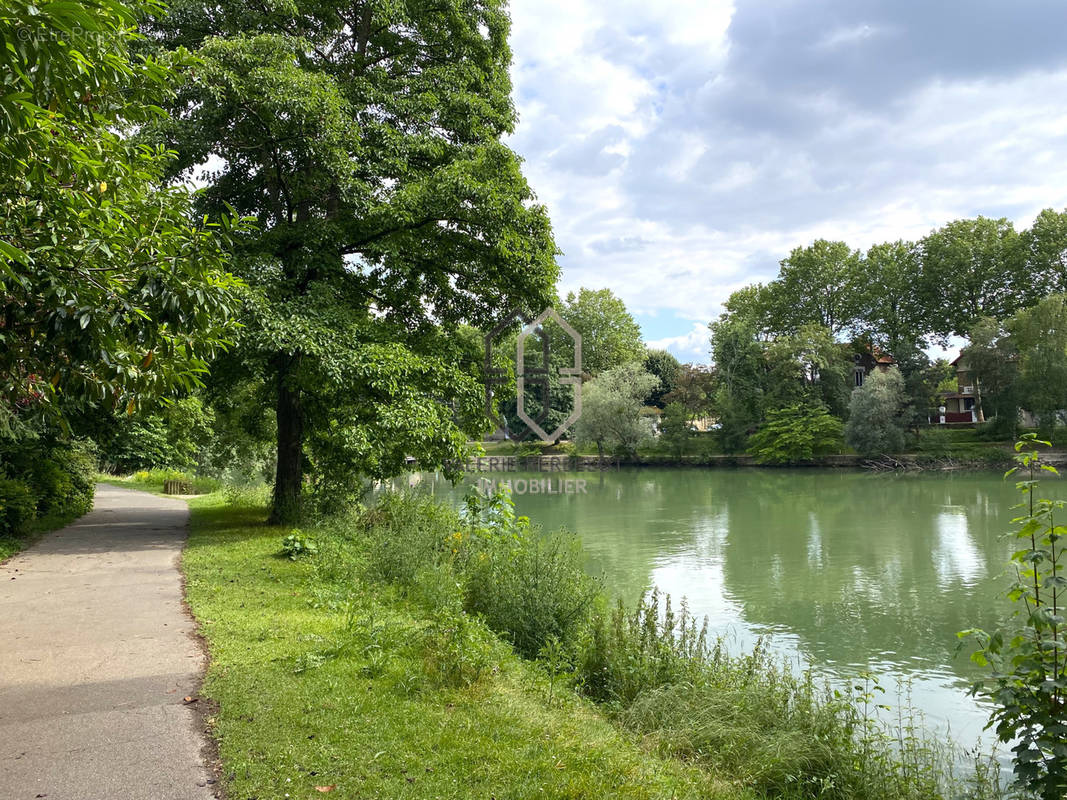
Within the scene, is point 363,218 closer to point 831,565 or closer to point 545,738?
point 545,738

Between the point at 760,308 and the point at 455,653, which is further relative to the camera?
the point at 760,308

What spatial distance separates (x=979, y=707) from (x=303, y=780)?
6873mm

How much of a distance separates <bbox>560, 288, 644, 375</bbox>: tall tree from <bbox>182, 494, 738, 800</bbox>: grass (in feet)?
200

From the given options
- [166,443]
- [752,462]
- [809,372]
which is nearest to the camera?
[166,443]

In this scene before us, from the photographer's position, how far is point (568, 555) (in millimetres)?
8508

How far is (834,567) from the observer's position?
14391 millimetres

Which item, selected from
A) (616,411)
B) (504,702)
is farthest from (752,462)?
(504,702)

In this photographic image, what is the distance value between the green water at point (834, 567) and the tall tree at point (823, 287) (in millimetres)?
32132

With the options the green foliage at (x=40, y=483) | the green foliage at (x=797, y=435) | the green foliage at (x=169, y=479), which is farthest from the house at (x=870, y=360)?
the green foliage at (x=40, y=483)

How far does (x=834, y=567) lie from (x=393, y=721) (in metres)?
12.1

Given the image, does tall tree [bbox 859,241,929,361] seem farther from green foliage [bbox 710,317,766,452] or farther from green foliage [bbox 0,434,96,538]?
green foliage [bbox 0,434,96,538]

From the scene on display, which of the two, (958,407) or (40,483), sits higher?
(958,407)

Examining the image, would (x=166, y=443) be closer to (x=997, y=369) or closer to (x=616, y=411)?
(x=616, y=411)

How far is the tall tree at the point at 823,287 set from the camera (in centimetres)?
6016
